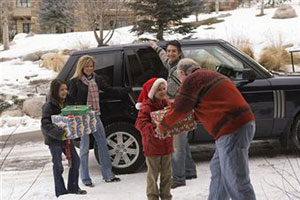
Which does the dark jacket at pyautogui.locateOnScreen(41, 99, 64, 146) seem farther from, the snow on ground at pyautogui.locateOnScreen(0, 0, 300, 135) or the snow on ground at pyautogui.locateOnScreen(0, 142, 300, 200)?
the snow on ground at pyautogui.locateOnScreen(0, 0, 300, 135)

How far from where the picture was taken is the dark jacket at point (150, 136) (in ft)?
14.1

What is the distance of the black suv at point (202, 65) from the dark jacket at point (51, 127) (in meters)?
1.10

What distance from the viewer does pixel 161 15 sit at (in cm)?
1619

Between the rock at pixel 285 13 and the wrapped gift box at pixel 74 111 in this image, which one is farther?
the rock at pixel 285 13

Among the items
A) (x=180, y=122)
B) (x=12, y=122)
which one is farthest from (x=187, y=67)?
(x=12, y=122)

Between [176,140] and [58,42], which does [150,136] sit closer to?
[176,140]

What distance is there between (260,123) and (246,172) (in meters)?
2.54

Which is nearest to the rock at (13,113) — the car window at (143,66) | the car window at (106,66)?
the car window at (106,66)

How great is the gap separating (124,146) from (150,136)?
1635 mm

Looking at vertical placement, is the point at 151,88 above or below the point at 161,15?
below

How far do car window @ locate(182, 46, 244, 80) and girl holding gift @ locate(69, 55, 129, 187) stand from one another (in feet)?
4.88

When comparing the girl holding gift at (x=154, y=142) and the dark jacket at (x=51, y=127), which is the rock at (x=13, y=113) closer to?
the dark jacket at (x=51, y=127)

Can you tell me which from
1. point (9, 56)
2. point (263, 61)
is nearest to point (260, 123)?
point (263, 61)

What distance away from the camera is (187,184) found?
5.26 meters
